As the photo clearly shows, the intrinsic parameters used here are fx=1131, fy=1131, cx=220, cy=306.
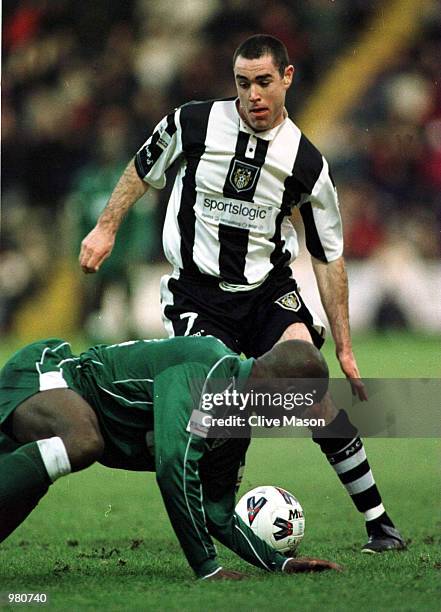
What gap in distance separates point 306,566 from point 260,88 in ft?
5.33

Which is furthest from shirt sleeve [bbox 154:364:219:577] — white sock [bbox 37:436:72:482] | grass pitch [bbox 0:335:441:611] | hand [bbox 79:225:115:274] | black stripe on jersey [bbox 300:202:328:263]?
black stripe on jersey [bbox 300:202:328:263]

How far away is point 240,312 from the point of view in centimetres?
393

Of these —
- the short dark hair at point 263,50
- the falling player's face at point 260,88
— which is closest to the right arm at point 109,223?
the falling player's face at point 260,88

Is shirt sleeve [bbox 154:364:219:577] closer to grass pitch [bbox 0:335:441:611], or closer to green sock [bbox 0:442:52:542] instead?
grass pitch [bbox 0:335:441:611]

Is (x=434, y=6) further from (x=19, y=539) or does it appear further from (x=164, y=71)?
(x=19, y=539)

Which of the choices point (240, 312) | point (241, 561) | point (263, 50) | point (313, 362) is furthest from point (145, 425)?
point (263, 50)

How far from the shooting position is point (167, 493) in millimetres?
2826

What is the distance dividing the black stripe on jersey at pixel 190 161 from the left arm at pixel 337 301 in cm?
46

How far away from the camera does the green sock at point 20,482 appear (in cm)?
283

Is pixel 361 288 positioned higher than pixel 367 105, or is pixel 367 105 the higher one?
pixel 367 105

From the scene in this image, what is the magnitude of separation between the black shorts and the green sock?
113 centimetres

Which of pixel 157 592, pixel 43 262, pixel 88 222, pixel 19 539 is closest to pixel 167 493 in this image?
pixel 157 592

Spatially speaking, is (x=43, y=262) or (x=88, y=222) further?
(x=43, y=262)

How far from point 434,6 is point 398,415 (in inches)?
85.8
